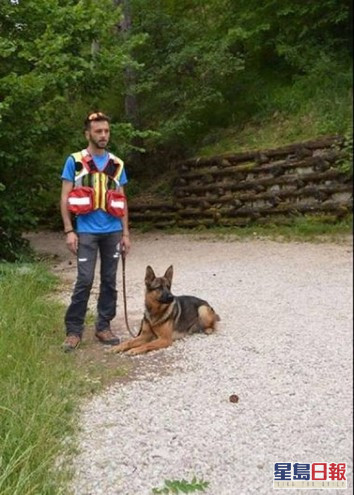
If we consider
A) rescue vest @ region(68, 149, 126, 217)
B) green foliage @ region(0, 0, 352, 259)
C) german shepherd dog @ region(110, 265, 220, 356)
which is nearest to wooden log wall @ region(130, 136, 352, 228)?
green foliage @ region(0, 0, 352, 259)

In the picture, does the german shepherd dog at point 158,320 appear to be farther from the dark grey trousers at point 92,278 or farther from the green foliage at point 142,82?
the green foliage at point 142,82

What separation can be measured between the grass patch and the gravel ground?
0.43ft

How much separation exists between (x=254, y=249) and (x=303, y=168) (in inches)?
103

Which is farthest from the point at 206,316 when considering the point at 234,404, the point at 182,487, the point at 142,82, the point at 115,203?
the point at 142,82

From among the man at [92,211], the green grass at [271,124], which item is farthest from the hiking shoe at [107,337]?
the green grass at [271,124]

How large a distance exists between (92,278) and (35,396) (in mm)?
1612

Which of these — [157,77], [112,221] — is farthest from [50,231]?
[112,221]

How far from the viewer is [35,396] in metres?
3.51

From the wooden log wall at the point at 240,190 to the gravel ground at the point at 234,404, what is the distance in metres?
5.34

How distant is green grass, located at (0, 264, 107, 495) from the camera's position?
282 centimetres

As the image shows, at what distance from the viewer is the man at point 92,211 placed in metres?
4.78

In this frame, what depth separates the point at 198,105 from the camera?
48.1ft

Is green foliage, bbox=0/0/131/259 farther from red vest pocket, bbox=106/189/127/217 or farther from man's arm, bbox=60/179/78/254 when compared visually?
red vest pocket, bbox=106/189/127/217

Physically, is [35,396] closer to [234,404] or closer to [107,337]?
[234,404]
